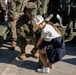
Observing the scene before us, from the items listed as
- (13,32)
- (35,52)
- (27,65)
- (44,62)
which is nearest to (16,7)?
(13,32)

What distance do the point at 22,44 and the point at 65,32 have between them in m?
1.99

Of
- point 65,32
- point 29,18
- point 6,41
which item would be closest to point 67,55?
point 65,32

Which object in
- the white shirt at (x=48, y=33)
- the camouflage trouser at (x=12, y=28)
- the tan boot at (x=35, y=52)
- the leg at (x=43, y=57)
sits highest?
the white shirt at (x=48, y=33)

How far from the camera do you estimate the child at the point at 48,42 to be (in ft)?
19.1

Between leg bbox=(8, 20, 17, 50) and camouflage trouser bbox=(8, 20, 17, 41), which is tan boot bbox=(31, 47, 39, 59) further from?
camouflage trouser bbox=(8, 20, 17, 41)

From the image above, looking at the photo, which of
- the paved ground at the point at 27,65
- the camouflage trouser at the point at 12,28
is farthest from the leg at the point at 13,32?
the paved ground at the point at 27,65

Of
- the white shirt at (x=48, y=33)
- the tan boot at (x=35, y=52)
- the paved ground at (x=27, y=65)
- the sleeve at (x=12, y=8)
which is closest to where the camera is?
the white shirt at (x=48, y=33)

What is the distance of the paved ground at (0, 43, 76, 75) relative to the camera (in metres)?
6.24

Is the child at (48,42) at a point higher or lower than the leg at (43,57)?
higher

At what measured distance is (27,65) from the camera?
6.67 metres

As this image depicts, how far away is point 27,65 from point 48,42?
0.92m

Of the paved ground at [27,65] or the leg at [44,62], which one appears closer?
the leg at [44,62]

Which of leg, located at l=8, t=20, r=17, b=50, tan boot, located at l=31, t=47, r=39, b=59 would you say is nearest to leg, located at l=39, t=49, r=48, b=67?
tan boot, located at l=31, t=47, r=39, b=59

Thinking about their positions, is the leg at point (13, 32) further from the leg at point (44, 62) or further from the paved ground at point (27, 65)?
the leg at point (44, 62)
